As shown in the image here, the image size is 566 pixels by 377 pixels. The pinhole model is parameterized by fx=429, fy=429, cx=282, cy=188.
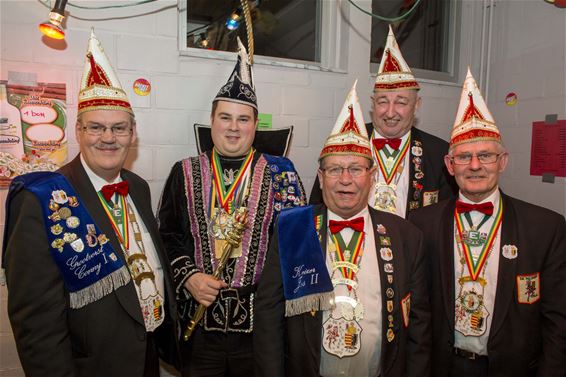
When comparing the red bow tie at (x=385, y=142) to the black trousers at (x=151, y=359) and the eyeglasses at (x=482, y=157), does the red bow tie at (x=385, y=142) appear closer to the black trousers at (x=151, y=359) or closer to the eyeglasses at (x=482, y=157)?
the eyeglasses at (x=482, y=157)

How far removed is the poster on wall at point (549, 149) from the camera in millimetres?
2928

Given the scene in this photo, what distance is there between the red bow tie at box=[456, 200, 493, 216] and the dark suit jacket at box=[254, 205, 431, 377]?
0.34 metres

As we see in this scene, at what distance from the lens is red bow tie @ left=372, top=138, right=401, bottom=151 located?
2.59 m

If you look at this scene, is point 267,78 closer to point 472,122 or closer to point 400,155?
point 400,155

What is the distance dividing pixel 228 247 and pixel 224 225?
131 mm

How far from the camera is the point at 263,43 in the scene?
10.4 ft

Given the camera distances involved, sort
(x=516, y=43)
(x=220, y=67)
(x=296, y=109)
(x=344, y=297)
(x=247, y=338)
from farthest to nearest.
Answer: (x=516, y=43), (x=296, y=109), (x=220, y=67), (x=247, y=338), (x=344, y=297)

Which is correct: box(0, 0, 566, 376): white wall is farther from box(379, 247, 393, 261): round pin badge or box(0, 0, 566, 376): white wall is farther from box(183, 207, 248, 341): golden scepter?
box(379, 247, 393, 261): round pin badge

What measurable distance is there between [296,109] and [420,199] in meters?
1.12

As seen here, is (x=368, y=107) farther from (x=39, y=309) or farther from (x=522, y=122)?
(x=39, y=309)

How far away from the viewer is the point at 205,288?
2.02 metres

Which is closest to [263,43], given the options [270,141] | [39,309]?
[270,141]

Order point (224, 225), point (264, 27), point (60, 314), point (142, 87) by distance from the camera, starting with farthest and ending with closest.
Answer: point (264, 27) → point (142, 87) → point (224, 225) → point (60, 314)

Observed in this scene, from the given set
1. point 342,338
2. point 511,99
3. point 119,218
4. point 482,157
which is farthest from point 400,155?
point 119,218
